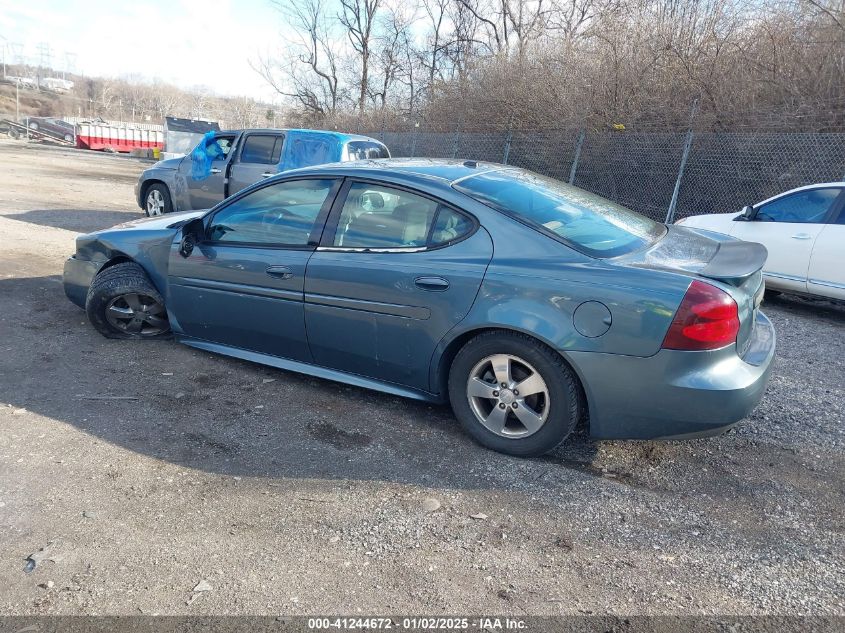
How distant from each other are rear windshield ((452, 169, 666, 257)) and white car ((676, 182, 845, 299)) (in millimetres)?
3764

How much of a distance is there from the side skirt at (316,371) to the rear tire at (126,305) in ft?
1.23

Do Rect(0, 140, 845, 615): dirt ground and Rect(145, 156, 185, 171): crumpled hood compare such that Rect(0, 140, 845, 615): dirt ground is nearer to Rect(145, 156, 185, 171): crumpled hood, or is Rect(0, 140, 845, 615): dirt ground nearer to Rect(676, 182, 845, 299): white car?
Rect(676, 182, 845, 299): white car

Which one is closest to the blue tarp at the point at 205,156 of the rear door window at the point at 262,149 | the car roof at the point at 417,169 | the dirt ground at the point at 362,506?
the rear door window at the point at 262,149

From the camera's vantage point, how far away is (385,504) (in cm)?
296

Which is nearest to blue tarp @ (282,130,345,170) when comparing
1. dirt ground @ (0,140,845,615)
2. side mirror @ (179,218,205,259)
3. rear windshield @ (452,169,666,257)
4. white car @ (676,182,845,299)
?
side mirror @ (179,218,205,259)

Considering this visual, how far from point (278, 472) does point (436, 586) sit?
112 centimetres

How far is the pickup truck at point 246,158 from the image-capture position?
29.9 ft

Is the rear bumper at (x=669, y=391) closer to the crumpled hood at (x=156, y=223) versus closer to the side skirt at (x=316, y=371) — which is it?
the side skirt at (x=316, y=371)

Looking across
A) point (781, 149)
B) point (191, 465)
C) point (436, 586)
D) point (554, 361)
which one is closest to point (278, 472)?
point (191, 465)

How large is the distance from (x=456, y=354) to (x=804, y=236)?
5.45 meters

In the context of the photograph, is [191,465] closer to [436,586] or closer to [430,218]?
[436,586]

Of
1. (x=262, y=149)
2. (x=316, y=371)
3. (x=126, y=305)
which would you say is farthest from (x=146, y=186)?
(x=316, y=371)

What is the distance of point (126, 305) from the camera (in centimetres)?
487

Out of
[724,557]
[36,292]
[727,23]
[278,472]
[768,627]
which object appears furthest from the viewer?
[727,23]
